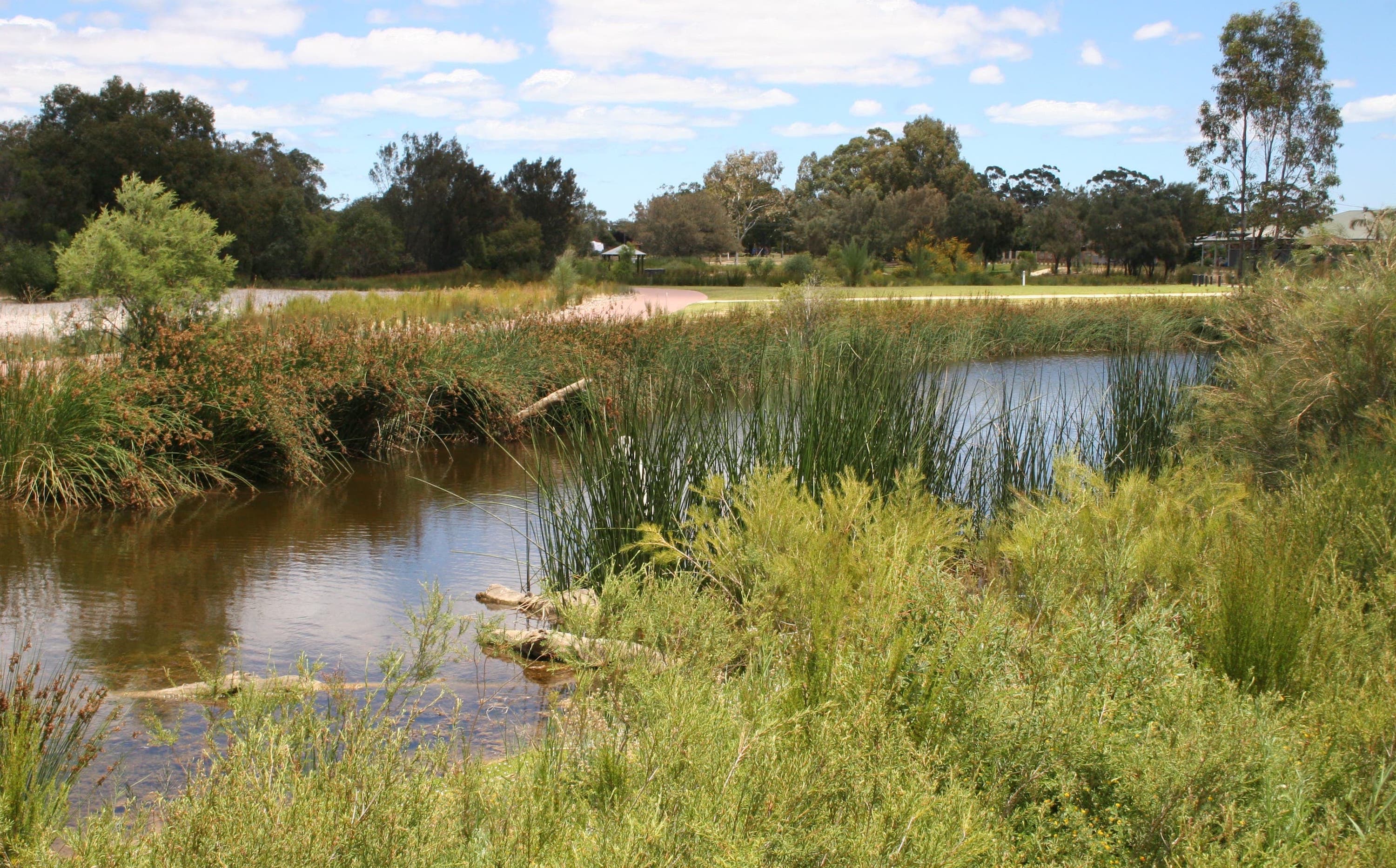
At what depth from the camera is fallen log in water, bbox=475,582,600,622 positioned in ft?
15.5

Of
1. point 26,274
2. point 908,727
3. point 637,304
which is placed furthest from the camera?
point 26,274

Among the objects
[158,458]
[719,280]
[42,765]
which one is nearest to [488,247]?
[719,280]

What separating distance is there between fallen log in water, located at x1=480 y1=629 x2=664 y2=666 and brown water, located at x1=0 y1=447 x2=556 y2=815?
0.48 ft

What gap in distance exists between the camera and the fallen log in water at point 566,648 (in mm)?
2609

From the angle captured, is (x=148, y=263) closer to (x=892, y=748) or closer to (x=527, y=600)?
(x=527, y=600)

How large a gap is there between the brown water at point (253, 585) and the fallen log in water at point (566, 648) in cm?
15

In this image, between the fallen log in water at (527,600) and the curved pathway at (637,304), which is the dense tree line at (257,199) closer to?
the curved pathway at (637,304)

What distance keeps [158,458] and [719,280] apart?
34.7 metres

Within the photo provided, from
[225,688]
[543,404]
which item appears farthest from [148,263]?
[225,688]

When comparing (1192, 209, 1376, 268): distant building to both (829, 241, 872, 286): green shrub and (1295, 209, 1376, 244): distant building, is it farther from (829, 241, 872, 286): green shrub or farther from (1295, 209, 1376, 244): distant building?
(829, 241, 872, 286): green shrub

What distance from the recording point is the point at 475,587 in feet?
20.0

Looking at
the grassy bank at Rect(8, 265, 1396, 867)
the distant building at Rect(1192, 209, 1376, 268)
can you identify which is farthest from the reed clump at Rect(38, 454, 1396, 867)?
the distant building at Rect(1192, 209, 1376, 268)

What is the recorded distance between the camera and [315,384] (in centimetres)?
929

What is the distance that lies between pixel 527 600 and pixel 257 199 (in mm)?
33908
